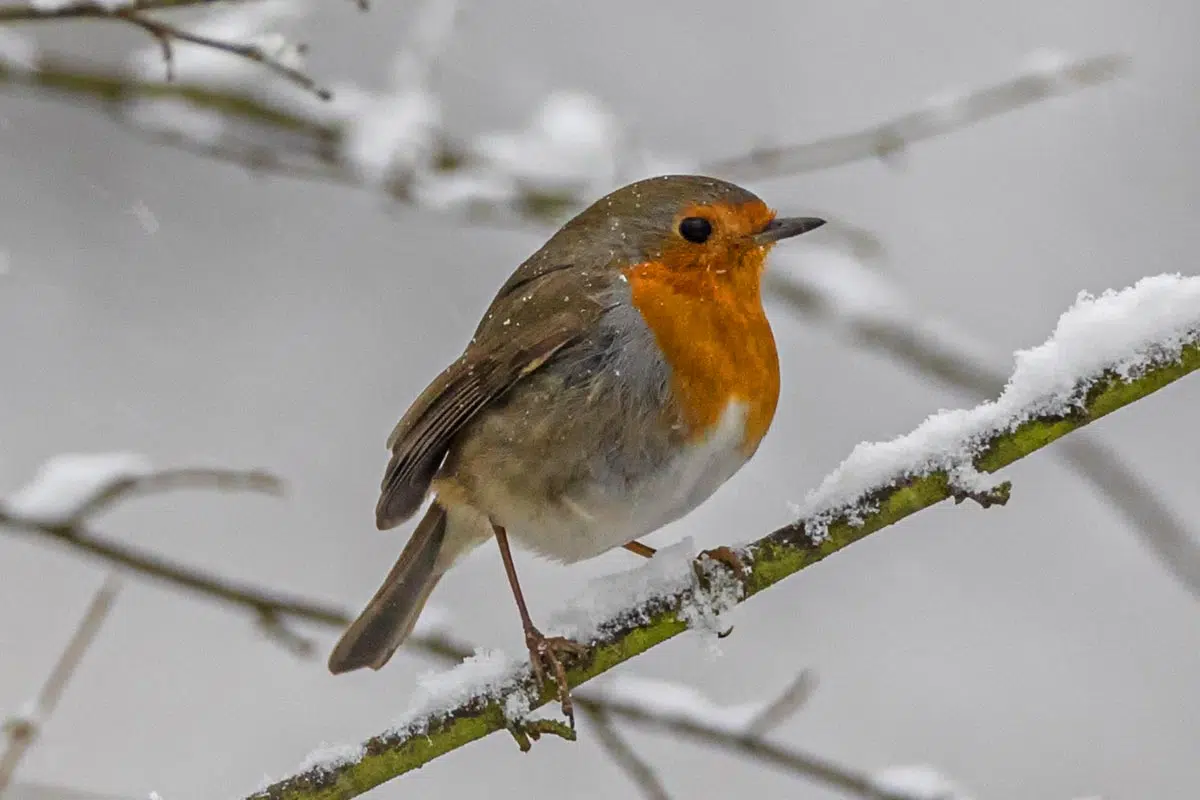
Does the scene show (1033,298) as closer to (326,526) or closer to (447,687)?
(326,526)

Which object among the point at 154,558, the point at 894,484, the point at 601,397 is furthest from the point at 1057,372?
the point at 154,558

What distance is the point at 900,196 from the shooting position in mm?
6637

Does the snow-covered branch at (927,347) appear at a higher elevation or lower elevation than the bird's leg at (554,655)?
higher

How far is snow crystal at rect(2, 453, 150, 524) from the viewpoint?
280cm

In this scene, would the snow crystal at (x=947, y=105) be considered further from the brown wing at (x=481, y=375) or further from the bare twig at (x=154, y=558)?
the bare twig at (x=154, y=558)

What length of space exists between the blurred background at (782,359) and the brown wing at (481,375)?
6.83ft

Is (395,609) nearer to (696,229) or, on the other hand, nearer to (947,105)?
(696,229)

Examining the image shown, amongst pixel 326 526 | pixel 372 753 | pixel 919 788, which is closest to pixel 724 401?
pixel 919 788

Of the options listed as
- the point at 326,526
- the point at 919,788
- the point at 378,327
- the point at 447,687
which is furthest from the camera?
the point at 378,327

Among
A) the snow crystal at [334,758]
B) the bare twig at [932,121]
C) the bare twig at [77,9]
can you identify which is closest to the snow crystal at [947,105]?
the bare twig at [932,121]

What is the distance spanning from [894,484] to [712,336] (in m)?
0.78

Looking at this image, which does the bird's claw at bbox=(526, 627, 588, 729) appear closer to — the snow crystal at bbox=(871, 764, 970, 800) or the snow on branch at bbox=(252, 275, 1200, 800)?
the snow on branch at bbox=(252, 275, 1200, 800)

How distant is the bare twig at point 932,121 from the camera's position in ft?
11.9

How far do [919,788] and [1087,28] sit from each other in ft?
15.6
